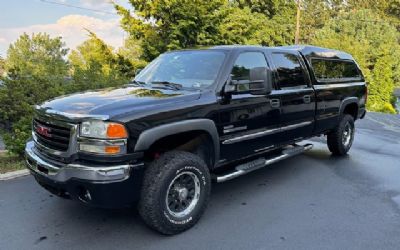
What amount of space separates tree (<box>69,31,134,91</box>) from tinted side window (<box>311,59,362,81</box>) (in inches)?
158

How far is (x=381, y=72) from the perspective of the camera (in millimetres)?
35688

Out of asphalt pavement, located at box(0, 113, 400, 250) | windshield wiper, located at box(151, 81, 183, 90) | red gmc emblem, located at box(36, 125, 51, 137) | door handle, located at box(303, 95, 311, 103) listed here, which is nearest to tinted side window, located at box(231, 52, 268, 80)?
windshield wiper, located at box(151, 81, 183, 90)

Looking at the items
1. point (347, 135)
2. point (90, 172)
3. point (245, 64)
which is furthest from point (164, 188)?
point (347, 135)

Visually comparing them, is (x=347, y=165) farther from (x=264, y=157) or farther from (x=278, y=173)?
(x=264, y=157)

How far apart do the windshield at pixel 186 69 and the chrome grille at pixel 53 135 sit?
1.48 meters

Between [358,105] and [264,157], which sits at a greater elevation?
[358,105]

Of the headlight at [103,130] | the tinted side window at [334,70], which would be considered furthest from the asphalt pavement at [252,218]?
the tinted side window at [334,70]

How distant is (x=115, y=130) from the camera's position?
322 cm

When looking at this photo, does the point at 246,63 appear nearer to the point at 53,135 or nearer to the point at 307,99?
the point at 307,99

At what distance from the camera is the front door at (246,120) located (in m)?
4.19

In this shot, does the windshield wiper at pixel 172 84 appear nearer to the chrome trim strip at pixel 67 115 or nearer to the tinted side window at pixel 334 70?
the chrome trim strip at pixel 67 115

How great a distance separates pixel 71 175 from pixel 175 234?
1183mm

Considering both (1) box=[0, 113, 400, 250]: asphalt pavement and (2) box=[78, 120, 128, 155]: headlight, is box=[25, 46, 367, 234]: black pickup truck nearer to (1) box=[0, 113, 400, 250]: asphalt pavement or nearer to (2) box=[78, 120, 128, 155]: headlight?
(2) box=[78, 120, 128, 155]: headlight

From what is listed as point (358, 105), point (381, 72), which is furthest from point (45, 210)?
point (381, 72)
